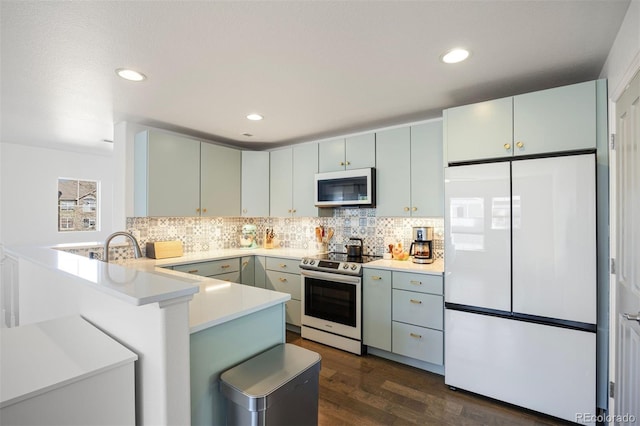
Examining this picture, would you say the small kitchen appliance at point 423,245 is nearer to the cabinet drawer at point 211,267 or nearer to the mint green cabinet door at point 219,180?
the cabinet drawer at point 211,267

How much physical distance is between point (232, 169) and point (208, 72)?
6.39 feet

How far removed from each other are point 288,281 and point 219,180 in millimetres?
1493

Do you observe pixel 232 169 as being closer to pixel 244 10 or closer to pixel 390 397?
pixel 244 10

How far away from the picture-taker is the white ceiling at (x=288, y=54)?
1431 millimetres

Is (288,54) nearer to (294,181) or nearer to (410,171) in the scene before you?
(410,171)

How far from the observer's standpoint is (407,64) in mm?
1945

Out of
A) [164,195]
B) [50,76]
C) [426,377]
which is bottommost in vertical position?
[426,377]

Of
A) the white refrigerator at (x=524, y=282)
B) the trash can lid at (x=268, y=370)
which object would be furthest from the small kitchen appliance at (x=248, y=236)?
the trash can lid at (x=268, y=370)

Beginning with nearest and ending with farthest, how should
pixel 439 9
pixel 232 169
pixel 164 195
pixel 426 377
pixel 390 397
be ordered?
pixel 439 9, pixel 390 397, pixel 426 377, pixel 164 195, pixel 232 169

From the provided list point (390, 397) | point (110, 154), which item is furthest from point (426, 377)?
point (110, 154)

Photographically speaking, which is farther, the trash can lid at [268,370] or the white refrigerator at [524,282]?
the white refrigerator at [524,282]

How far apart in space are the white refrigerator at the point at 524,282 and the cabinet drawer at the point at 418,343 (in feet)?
0.62

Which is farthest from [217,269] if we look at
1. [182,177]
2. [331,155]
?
[331,155]

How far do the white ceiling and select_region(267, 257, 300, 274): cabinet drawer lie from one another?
160 centimetres
